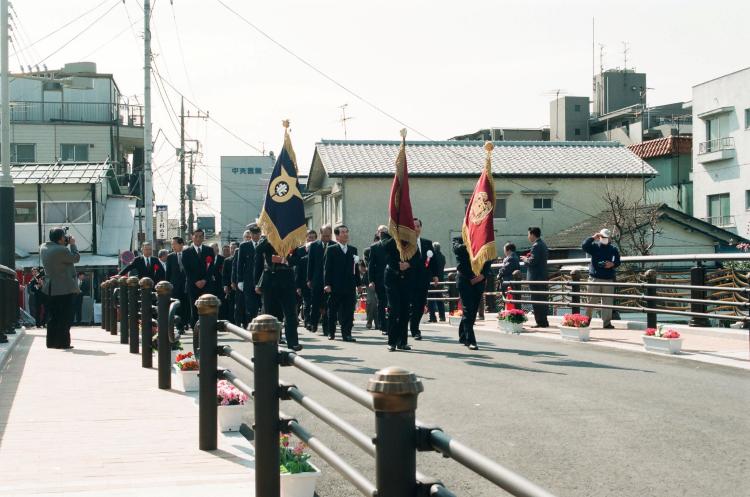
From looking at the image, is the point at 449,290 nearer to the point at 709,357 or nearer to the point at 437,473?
the point at 709,357

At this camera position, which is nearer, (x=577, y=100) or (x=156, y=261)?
(x=156, y=261)

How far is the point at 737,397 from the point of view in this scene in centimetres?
905

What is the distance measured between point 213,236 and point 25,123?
46573mm

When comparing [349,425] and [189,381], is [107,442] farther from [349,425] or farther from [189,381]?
[349,425]

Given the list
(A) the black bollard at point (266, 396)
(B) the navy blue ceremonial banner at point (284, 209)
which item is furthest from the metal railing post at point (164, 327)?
(B) the navy blue ceremonial banner at point (284, 209)

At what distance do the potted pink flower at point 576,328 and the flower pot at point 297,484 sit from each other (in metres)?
10.6

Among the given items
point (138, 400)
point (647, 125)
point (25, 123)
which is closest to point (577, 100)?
point (647, 125)

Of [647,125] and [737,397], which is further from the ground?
[647,125]

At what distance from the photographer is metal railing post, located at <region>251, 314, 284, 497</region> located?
493 cm

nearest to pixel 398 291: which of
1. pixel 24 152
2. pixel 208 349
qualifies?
pixel 208 349

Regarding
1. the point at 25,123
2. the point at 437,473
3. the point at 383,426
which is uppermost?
the point at 25,123

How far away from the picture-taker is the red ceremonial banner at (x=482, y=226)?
14.9m

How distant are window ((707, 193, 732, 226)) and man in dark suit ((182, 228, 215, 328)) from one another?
35.3 metres

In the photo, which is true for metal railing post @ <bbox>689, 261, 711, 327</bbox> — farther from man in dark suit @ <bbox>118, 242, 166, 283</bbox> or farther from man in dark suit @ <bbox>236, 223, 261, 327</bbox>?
man in dark suit @ <bbox>118, 242, 166, 283</bbox>
